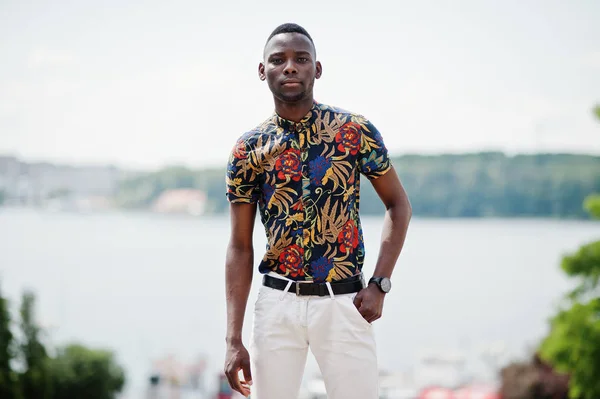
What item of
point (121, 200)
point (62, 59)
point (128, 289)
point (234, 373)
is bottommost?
point (128, 289)

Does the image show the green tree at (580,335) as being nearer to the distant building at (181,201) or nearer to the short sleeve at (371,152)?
the short sleeve at (371,152)

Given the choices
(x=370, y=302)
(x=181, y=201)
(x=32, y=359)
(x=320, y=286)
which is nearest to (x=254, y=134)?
(x=320, y=286)

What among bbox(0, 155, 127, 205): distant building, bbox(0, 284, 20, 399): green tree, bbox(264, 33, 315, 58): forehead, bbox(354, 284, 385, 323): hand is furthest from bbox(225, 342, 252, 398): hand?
bbox(0, 155, 127, 205): distant building

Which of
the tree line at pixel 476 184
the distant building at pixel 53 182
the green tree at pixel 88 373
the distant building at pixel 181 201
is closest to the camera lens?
→ the green tree at pixel 88 373

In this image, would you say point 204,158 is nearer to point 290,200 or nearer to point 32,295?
point 32,295

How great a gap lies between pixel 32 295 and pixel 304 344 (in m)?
20.5

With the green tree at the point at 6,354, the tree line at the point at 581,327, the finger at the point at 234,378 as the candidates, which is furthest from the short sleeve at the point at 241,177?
the green tree at the point at 6,354

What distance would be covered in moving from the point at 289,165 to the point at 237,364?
66cm

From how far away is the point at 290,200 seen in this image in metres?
2.45

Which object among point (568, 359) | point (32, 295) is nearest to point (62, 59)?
→ point (32, 295)

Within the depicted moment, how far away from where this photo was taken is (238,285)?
2557mm

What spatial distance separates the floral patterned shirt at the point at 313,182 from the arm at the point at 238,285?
0.09m

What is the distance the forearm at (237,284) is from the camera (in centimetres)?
253

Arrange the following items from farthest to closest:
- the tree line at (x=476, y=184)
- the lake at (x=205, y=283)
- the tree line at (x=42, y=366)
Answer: the lake at (x=205, y=283)
the tree line at (x=476, y=184)
the tree line at (x=42, y=366)
